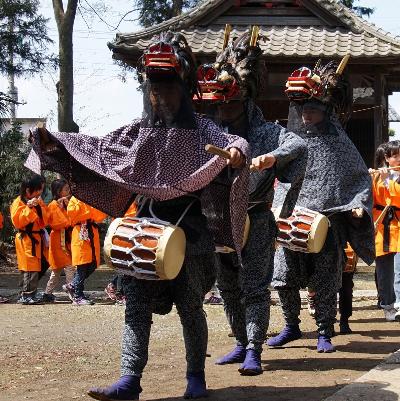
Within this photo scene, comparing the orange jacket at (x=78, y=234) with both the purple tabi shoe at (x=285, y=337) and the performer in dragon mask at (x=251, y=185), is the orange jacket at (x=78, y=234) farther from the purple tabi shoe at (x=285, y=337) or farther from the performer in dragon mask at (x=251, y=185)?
the performer in dragon mask at (x=251, y=185)

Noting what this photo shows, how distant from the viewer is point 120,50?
43.4 ft

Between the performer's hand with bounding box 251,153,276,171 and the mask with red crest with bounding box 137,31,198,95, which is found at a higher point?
the mask with red crest with bounding box 137,31,198,95

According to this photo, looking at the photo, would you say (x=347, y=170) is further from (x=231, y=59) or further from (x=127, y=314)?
(x=127, y=314)

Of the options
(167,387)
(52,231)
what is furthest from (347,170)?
(52,231)

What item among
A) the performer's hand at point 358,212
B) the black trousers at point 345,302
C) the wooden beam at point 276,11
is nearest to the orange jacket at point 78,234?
the black trousers at point 345,302

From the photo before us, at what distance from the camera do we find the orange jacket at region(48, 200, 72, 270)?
425 inches

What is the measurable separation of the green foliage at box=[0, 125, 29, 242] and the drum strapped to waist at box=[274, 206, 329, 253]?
10.7 meters

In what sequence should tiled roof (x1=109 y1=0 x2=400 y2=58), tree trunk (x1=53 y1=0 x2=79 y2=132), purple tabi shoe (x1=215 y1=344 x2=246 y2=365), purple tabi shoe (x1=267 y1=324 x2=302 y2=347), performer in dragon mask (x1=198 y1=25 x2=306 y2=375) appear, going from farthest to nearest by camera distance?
tree trunk (x1=53 y1=0 x2=79 y2=132) < tiled roof (x1=109 y1=0 x2=400 y2=58) < purple tabi shoe (x1=267 y1=324 x2=302 y2=347) < purple tabi shoe (x1=215 y1=344 x2=246 y2=365) < performer in dragon mask (x1=198 y1=25 x2=306 y2=375)

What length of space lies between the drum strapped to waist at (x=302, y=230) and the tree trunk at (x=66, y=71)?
13.8 meters

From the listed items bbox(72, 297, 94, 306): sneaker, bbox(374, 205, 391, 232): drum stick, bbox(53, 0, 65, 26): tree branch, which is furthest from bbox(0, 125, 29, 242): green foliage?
bbox(374, 205, 391, 232): drum stick

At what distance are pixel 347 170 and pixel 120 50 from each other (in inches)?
277

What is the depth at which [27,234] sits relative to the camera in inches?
422

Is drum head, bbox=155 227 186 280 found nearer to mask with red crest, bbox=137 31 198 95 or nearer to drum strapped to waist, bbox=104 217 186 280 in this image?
drum strapped to waist, bbox=104 217 186 280

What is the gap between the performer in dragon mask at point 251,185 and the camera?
568 centimetres
